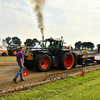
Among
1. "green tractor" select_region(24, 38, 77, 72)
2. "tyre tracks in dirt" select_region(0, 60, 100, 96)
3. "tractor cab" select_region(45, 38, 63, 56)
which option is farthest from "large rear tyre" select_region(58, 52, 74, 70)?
"tyre tracks in dirt" select_region(0, 60, 100, 96)

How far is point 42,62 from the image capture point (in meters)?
6.79

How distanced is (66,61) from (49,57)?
1.80 m

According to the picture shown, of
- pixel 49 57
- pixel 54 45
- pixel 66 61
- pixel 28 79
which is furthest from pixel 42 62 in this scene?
pixel 66 61

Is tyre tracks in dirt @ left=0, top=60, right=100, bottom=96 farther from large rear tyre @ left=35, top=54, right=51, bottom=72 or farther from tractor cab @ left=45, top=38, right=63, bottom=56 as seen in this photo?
tractor cab @ left=45, top=38, right=63, bottom=56

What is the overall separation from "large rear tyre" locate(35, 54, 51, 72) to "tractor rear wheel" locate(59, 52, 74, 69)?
107cm

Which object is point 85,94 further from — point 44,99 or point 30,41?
point 30,41

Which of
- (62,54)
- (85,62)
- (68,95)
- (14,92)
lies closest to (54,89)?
(68,95)

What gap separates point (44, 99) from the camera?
328 centimetres

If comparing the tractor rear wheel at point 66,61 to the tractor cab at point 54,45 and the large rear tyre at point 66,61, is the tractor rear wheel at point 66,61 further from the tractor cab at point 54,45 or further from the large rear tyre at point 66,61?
the tractor cab at point 54,45

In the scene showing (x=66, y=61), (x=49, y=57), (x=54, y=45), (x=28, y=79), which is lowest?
(x=28, y=79)

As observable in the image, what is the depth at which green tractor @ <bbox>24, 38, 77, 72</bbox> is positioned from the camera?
673cm

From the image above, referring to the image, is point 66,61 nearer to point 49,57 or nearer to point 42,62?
point 49,57

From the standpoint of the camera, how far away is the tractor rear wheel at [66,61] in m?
7.59

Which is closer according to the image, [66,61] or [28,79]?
[28,79]
